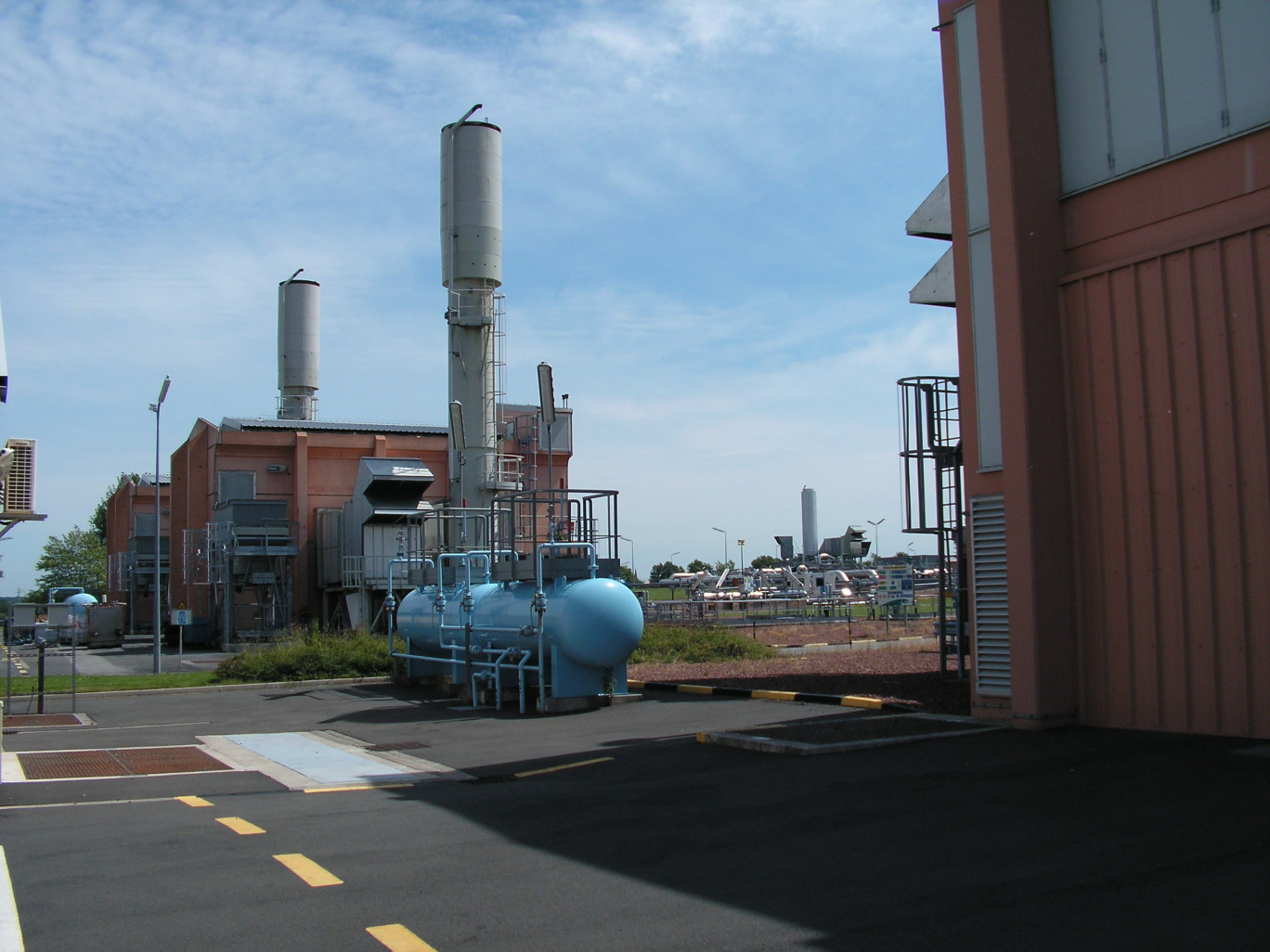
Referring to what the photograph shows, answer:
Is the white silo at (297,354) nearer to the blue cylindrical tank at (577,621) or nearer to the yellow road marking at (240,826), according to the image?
the blue cylindrical tank at (577,621)

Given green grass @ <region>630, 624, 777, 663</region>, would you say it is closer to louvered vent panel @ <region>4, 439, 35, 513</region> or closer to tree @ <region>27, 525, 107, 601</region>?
louvered vent panel @ <region>4, 439, 35, 513</region>

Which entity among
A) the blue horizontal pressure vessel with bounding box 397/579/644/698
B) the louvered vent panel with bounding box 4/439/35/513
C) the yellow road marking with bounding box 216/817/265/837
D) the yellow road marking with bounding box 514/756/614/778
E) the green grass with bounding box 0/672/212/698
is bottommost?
the green grass with bounding box 0/672/212/698

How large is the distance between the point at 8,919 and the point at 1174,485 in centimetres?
1000

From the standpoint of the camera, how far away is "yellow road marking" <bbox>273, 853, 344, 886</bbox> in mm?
6586

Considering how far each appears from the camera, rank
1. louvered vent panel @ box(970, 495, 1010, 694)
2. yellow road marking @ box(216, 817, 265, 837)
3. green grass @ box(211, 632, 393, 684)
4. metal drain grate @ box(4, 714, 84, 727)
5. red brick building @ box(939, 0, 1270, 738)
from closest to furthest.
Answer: yellow road marking @ box(216, 817, 265, 837) → red brick building @ box(939, 0, 1270, 738) → louvered vent panel @ box(970, 495, 1010, 694) → metal drain grate @ box(4, 714, 84, 727) → green grass @ box(211, 632, 393, 684)

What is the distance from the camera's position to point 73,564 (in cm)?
9475

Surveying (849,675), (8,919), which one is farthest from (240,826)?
(849,675)

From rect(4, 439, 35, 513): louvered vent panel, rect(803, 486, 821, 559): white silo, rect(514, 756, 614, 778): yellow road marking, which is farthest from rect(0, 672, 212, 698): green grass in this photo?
rect(803, 486, 821, 559): white silo

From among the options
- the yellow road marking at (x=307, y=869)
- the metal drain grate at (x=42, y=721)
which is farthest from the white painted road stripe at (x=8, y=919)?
the metal drain grate at (x=42, y=721)

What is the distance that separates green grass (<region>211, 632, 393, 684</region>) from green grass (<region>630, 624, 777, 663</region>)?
5.51 m

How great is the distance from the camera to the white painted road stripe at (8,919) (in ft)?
18.0

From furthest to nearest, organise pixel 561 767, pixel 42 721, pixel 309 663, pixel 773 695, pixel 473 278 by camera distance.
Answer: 1. pixel 473 278
2. pixel 309 663
3. pixel 42 721
4. pixel 773 695
5. pixel 561 767

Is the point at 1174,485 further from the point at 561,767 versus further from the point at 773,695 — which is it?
the point at 773,695

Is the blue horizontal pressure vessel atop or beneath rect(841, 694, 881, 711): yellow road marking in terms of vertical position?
atop
